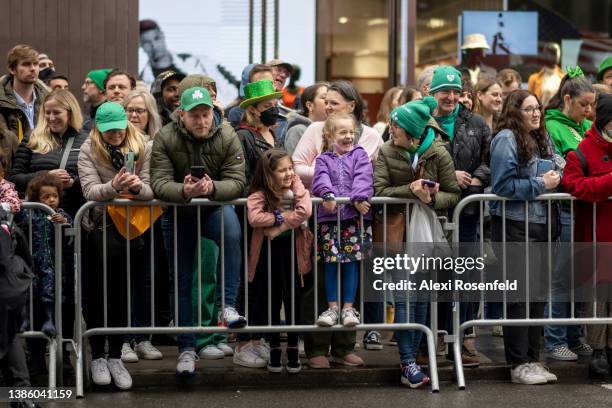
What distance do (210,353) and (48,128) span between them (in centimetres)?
216

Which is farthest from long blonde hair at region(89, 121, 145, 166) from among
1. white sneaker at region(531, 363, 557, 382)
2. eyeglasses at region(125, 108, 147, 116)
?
white sneaker at region(531, 363, 557, 382)

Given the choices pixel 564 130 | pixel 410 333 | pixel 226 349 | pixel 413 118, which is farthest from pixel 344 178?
pixel 564 130

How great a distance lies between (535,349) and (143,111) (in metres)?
3.61

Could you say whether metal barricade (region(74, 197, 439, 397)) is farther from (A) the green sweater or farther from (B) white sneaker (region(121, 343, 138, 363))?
(A) the green sweater

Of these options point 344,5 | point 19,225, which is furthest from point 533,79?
point 19,225

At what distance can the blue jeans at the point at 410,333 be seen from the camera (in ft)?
30.5

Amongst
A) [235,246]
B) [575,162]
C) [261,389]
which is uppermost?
[575,162]

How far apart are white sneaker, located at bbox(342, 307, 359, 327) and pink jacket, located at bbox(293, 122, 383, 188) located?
3.56 feet

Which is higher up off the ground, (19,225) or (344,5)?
(344,5)

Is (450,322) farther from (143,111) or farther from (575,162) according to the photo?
(143,111)

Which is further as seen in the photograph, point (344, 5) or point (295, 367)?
point (344, 5)

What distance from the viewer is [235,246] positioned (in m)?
9.27

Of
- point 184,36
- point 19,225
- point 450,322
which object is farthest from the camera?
point 184,36

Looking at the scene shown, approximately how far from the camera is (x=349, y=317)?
30.0 feet
